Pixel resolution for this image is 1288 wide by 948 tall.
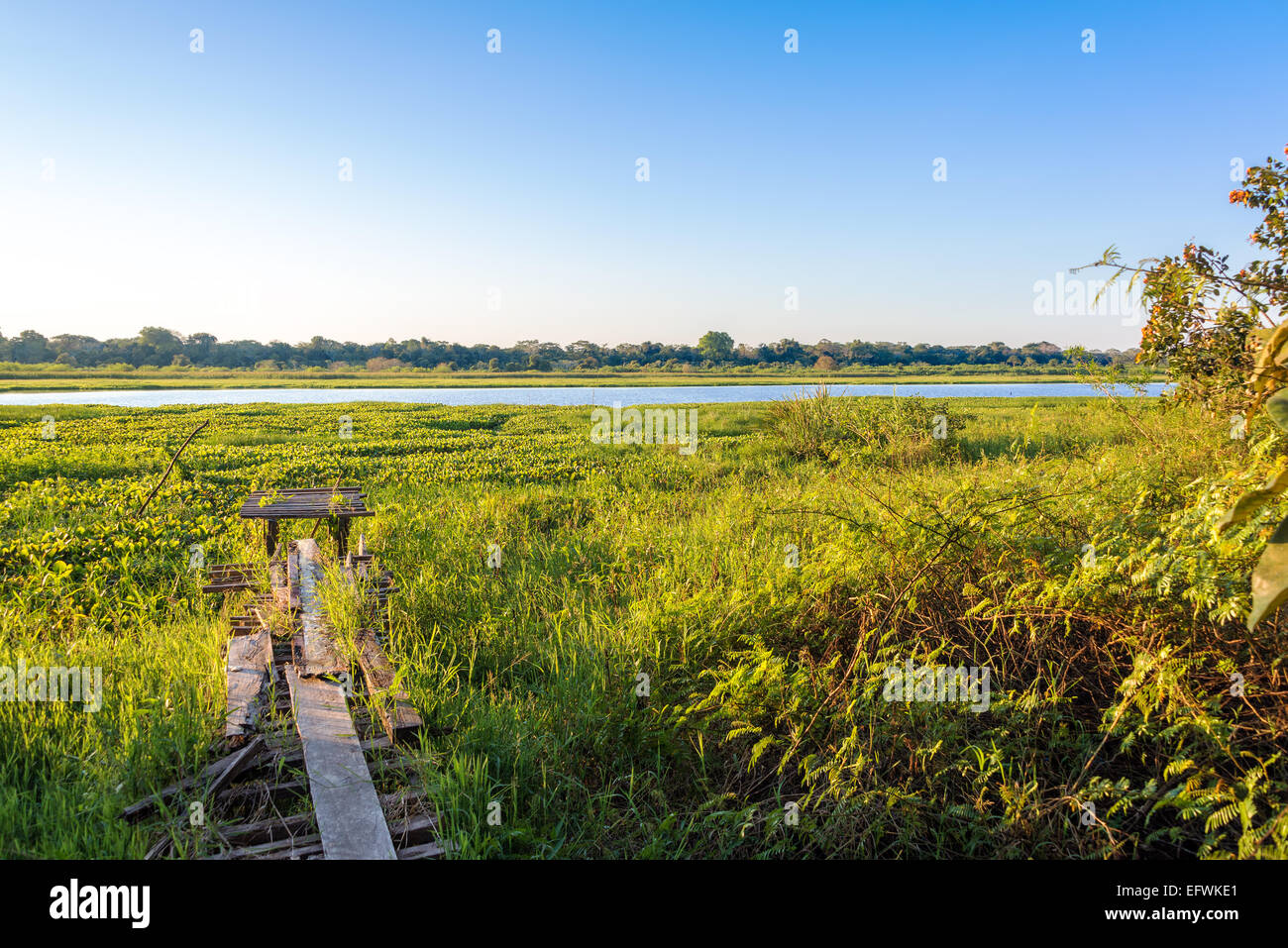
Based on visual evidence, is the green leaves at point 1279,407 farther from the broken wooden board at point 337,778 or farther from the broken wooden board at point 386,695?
the broken wooden board at point 386,695

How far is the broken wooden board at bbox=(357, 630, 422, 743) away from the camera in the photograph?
3.03 meters

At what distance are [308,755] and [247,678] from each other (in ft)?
3.42

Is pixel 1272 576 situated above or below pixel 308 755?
above

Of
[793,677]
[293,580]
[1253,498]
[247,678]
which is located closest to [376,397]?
[293,580]

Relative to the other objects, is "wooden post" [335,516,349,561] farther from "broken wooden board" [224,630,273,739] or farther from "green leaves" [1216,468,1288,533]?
"green leaves" [1216,468,1288,533]

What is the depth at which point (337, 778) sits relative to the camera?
2631mm

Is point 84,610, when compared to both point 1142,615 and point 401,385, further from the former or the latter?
point 401,385

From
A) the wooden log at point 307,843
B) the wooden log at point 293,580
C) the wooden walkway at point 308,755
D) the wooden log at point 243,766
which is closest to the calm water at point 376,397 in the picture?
the wooden log at point 293,580

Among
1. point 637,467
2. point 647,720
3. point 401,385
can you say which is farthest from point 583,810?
point 401,385

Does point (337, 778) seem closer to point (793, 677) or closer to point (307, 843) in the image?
point (307, 843)

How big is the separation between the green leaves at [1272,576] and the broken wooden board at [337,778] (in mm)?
2326

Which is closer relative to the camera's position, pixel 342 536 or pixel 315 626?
pixel 315 626

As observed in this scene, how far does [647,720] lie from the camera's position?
333cm
